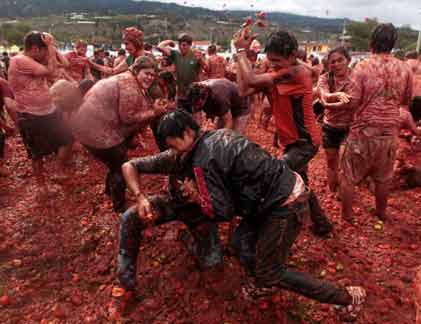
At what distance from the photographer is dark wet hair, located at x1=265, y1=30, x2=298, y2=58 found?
295cm

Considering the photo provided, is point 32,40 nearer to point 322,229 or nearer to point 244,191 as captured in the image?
point 244,191

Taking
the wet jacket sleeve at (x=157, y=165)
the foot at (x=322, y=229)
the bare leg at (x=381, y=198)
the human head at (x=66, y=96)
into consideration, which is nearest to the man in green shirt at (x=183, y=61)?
the human head at (x=66, y=96)

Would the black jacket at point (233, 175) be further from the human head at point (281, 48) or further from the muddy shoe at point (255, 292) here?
the human head at point (281, 48)

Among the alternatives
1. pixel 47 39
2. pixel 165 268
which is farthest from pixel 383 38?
pixel 47 39

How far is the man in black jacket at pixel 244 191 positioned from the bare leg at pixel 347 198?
149 centimetres

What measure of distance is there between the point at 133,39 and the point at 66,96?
47.1 inches

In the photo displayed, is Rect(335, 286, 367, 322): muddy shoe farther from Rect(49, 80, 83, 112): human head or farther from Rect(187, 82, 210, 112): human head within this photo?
Rect(49, 80, 83, 112): human head

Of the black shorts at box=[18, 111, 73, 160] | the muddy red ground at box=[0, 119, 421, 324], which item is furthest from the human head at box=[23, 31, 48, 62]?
the muddy red ground at box=[0, 119, 421, 324]

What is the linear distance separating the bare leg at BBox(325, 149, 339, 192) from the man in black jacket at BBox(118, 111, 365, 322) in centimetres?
221

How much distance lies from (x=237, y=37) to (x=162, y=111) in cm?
115

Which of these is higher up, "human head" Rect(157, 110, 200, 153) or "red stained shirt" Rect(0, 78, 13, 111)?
"human head" Rect(157, 110, 200, 153)

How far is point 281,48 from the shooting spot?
2973 mm

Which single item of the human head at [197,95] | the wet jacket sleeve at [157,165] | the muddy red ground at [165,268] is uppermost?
the human head at [197,95]

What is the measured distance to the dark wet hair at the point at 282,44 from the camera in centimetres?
295
